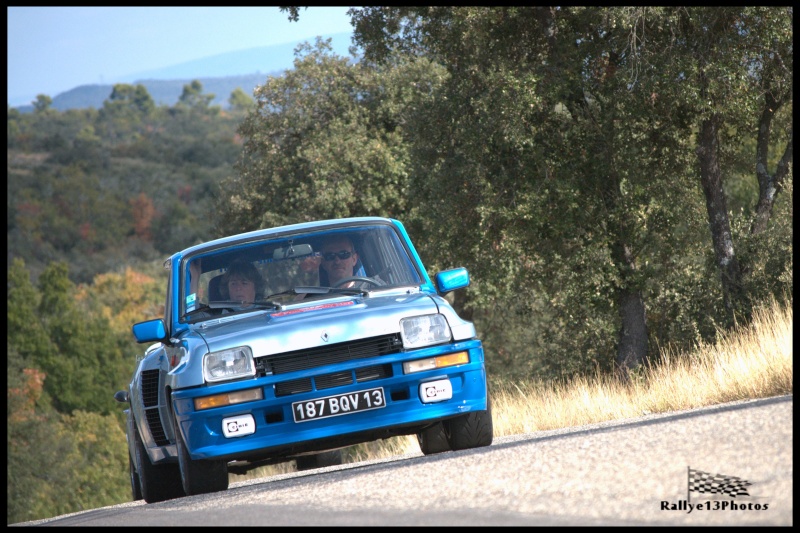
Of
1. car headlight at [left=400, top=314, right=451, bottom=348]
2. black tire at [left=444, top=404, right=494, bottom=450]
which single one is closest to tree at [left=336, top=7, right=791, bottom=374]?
black tire at [left=444, top=404, right=494, bottom=450]

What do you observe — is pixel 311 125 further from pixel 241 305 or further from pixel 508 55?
pixel 241 305

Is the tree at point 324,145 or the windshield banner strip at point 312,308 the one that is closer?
the windshield banner strip at point 312,308

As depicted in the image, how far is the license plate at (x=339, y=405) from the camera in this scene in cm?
A: 771

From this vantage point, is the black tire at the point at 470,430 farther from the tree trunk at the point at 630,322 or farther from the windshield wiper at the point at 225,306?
the tree trunk at the point at 630,322

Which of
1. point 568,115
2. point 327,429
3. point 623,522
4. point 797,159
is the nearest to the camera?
point 623,522

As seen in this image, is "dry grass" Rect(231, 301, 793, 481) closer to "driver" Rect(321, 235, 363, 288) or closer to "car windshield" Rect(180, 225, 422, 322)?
"car windshield" Rect(180, 225, 422, 322)

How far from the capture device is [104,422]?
71562 mm

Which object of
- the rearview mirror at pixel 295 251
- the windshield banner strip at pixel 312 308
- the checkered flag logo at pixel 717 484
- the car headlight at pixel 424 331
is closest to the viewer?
the checkered flag logo at pixel 717 484

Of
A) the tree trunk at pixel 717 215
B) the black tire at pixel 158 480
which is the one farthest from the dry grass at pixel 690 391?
the tree trunk at pixel 717 215

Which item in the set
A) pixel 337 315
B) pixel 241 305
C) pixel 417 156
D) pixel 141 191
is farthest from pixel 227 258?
pixel 141 191

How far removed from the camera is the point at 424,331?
311 inches

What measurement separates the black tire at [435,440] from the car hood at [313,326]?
1043 mm

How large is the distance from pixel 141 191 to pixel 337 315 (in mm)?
116602

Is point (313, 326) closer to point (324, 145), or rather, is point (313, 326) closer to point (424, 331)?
point (424, 331)
